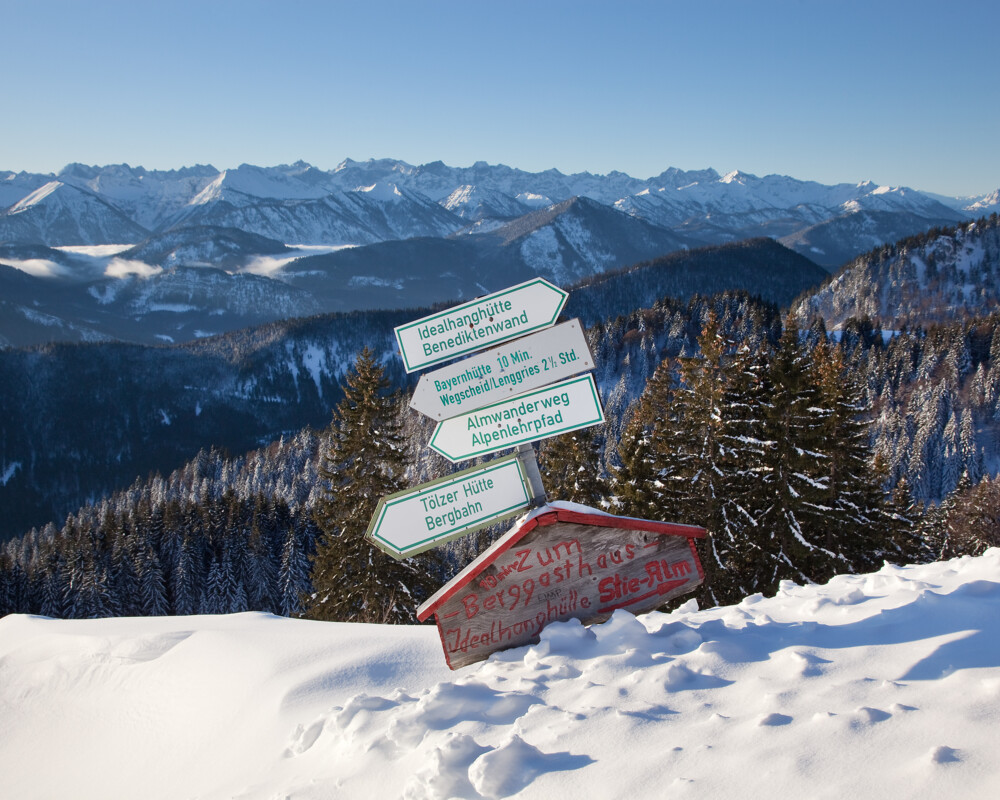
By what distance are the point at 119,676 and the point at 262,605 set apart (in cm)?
5290

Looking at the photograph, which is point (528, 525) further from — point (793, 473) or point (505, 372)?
point (793, 473)

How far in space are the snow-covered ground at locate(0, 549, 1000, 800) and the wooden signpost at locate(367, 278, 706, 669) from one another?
0.47m

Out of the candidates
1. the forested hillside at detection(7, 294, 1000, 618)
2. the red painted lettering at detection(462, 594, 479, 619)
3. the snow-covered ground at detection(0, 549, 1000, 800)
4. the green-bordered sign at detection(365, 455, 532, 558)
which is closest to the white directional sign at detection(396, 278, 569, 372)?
the green-bordered sign at detection(365, 455, 532, 558)

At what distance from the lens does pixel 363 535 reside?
1794cm

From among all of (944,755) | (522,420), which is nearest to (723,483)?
(522,420)

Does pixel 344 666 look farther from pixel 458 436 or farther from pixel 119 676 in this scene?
pixel 119 676

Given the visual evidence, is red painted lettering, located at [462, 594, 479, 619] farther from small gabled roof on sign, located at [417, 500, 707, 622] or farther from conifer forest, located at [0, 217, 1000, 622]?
conifer forest, located at [0, 217, 1000, 622]

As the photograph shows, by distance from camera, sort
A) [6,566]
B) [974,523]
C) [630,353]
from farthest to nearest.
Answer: [630,353], [6,566], [974,523]

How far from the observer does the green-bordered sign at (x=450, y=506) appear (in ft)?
19.1

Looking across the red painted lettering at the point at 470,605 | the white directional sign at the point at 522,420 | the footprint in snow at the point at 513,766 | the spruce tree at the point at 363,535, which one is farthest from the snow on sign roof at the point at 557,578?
the spruce tree at the point at 363,535

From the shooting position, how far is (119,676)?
21.6 feet

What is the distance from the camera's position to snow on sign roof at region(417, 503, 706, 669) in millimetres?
5539

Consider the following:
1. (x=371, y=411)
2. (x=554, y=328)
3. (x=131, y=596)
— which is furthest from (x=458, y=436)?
(x=131, y=596)

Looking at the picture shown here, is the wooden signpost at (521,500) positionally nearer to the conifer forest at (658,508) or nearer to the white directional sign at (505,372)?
the white directional sign at (505,372)
